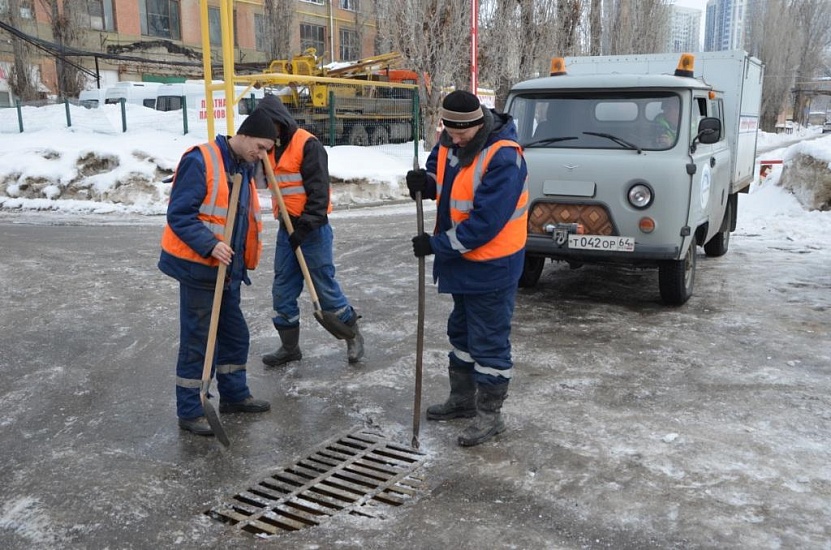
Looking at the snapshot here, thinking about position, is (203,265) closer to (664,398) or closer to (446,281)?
(446,281)

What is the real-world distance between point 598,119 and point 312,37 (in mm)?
40115

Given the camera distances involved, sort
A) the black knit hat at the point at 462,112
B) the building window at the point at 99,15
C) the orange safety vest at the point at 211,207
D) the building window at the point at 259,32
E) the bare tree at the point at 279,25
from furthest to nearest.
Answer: the building window at the point at 259,32 < the building window at the point at 99,15 < the bare tree at the point at 279,25 < the orange safety vest at the point at 211,207 < the black knit hat at the point at 462,112

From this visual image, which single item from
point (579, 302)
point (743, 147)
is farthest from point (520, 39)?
point (579, 302)

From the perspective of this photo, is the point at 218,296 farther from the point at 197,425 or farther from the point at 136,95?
the point at 136,95

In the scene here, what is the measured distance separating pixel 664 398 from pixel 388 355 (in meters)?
1.97

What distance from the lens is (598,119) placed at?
6879 millimetres

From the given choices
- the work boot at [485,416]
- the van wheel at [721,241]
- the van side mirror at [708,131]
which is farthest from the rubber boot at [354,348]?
the van wheel at [721,241]

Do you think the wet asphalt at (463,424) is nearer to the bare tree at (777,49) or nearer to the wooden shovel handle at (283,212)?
the wooden shovel handle at (283,212)

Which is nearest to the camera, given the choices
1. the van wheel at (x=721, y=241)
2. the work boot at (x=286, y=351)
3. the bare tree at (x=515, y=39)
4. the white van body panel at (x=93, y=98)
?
the work boot at (x=286, y=351)

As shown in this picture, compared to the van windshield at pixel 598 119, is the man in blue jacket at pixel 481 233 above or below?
below

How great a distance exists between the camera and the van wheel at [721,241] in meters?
9.19

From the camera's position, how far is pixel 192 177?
3994mm

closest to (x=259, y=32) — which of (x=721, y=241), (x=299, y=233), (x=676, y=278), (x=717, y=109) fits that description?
(x=721, y=241)

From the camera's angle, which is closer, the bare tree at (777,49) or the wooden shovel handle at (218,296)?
the wooden shovel handle at (218,296)
